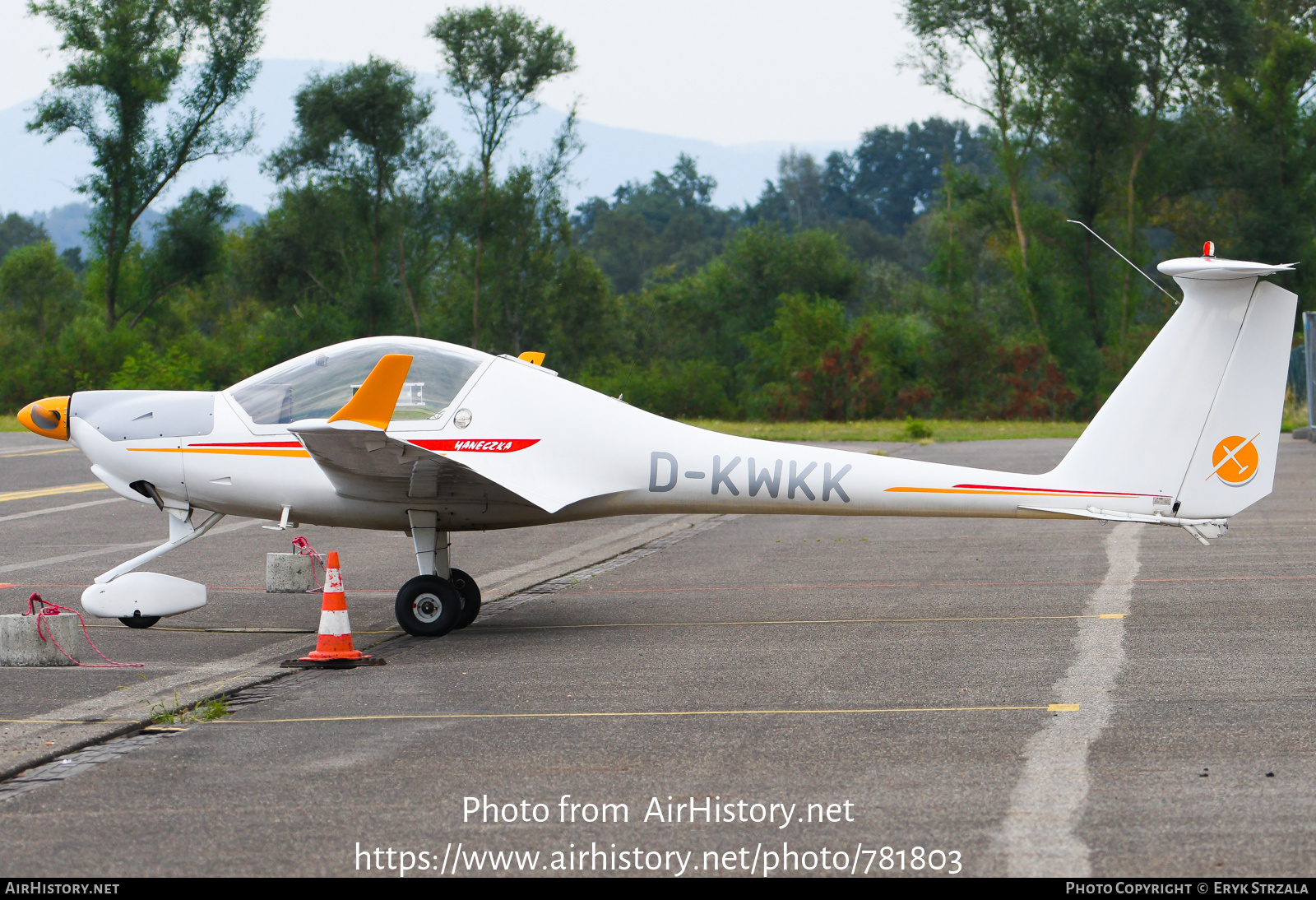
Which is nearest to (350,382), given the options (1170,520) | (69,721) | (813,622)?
(69,721)

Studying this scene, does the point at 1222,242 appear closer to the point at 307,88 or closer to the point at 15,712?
the point at 307,88

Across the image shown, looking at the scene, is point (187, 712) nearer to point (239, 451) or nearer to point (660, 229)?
point (239, 451)

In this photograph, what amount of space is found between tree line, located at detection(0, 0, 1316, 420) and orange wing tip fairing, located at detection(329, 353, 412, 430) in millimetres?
38445

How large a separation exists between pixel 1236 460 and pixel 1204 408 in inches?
16.1

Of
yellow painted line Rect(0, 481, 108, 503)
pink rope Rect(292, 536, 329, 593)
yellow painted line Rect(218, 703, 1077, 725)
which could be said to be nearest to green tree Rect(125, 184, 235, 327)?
yellow painted line Rect(0, 481, 108, 503)

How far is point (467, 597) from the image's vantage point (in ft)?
31.4

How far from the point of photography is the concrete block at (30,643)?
7.90 meters

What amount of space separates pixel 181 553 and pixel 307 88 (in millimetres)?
40052

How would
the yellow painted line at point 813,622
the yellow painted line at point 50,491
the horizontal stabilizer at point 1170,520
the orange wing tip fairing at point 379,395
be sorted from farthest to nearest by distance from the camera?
the yellow painted line at point 50,491 → the yellow painted line at point 813,622 → the horizontal stabilizer at point 1170,520 → the orange wing tip fairing at point 379,395

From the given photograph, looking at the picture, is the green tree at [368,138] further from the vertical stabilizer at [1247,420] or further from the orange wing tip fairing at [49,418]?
the vertical stabilizer at [1247,420]

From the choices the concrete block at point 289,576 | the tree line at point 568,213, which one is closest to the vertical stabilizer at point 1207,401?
the concrete block at point 289,576

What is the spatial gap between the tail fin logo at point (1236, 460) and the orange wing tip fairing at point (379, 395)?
548 centimetres

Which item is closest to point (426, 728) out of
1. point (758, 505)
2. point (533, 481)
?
point (533, 481)

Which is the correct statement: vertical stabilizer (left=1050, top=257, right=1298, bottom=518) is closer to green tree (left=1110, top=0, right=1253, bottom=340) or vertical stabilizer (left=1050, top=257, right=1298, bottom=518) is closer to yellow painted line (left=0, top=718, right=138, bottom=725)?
yellow painted line (left=0, top=718, right=138, bottom=725)
